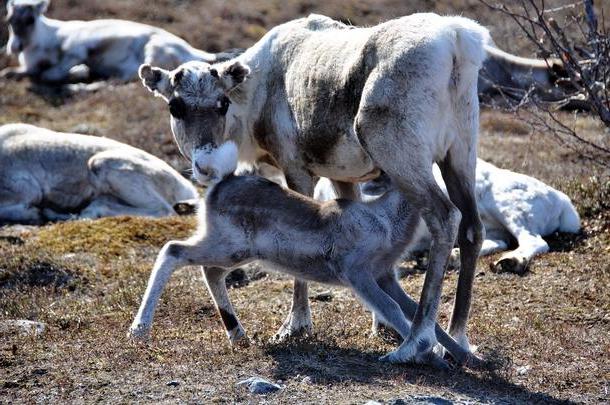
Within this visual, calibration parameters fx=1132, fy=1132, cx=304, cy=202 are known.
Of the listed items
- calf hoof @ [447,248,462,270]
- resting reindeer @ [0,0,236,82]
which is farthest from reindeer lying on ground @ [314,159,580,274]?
resting reindeer @ [0,0,236,82]

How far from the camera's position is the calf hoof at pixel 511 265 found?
34.8 ft

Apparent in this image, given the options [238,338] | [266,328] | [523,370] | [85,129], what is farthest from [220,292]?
[85,129]

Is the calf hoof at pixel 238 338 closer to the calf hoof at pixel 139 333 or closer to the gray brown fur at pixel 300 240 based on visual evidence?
the gray brown fur at pixel 300 240

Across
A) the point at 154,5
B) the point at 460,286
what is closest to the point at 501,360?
the point at 460,286

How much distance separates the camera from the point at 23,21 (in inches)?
952

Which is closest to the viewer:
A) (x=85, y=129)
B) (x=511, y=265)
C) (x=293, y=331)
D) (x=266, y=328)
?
(x=293, y=331)

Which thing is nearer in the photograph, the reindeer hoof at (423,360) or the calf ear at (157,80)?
the reindeer hoof at (423,360)

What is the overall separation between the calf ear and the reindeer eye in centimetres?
43

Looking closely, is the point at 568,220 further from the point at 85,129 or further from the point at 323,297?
the point at 85,129

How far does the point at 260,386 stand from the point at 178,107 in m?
2.86

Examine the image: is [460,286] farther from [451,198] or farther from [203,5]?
[203,5]

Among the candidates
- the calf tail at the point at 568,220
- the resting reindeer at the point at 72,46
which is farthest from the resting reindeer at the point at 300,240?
the resting reindeer at the point at 72,46

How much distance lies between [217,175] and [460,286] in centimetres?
194

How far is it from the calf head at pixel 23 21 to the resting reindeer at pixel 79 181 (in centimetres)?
949
